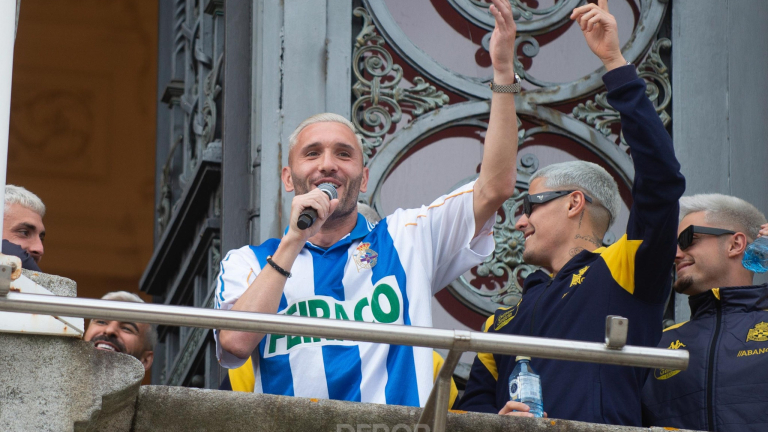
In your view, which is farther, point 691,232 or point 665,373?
point 691,232

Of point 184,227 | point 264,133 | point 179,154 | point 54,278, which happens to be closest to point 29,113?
point 179,154

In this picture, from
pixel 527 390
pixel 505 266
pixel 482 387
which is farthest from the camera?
pixel 505 266

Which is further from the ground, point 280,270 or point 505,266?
point 280,270

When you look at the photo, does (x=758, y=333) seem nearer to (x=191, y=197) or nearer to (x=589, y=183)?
(x=589, y=183)

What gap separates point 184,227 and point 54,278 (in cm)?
355

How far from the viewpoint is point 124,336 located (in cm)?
485

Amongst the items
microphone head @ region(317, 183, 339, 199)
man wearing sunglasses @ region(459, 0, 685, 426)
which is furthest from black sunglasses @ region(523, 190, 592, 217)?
microphone head @ region(317, 183, 339, 199)

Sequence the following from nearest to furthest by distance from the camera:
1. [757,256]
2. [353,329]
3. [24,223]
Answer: [353,329] → [757,256] → [24,223]

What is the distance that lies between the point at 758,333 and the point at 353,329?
173 cm

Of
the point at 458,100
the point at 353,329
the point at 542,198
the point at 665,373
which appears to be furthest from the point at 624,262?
the point at 458,100

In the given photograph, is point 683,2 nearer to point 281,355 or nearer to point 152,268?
point 281,355

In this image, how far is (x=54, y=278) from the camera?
8.32 feet

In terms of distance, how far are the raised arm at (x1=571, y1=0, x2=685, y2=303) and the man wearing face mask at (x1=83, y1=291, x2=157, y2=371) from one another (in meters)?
2.10

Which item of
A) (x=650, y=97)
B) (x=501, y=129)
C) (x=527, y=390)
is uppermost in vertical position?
(x=650, y=97)
